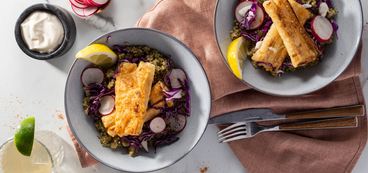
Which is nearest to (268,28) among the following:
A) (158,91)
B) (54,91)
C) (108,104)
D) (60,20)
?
(158,91)

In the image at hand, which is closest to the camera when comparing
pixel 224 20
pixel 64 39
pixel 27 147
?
pixel 27 147

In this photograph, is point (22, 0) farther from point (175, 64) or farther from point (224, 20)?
point (224, 20)

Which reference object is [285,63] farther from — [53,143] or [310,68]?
[53,143]

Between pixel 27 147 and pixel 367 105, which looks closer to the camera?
pixel 27 147

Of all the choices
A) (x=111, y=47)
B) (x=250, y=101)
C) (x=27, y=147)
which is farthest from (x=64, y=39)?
(x=250, y=101)

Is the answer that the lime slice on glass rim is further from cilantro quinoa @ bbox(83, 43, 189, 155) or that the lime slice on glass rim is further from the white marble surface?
the white marble surface
